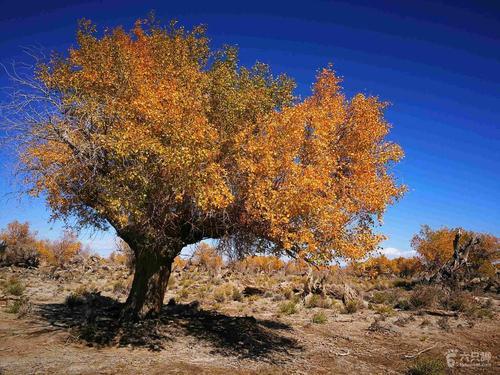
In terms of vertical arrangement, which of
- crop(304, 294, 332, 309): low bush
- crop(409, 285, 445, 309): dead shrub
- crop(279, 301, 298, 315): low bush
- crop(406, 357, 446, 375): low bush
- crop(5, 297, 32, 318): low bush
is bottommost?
crop(5, 297, 32, 318): low bush

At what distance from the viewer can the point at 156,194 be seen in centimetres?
1102

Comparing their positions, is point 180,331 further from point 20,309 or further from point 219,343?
Result: point 20,309

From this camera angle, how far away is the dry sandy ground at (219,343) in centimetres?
1061

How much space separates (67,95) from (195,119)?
4.57 metres

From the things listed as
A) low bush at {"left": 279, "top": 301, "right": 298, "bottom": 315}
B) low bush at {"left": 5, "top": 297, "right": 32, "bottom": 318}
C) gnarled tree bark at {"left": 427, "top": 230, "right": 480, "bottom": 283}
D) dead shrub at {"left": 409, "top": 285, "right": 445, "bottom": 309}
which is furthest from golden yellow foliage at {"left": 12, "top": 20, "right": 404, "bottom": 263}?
gnarled tree bark at {"left": 427, "top": 230, "right": 480, "bottom": 283}

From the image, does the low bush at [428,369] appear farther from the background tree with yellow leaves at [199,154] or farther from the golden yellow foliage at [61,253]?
the golden yellow foliage at [61,253]

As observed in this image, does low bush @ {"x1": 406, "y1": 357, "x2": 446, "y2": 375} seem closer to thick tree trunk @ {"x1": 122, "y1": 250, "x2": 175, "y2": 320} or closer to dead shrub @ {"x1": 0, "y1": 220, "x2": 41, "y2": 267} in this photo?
thick tree trunk @ {"x1": 122, "y1": 250, "x2": 175, "y2": 320}

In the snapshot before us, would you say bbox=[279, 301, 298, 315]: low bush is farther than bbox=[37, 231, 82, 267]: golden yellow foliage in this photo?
No

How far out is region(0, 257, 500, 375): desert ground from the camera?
10852mm

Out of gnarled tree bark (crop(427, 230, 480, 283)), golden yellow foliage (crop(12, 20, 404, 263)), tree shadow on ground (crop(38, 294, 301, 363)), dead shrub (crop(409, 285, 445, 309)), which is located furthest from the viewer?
gnarled tree bark (crop(427, 230, 480, 283))

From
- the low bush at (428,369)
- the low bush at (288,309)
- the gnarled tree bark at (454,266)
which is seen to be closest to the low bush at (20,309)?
the low bush at (288,309)

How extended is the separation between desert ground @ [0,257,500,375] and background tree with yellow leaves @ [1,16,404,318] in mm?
2789

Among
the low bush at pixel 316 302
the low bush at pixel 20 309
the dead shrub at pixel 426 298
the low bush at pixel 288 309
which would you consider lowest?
the low bush at pixel 20 309

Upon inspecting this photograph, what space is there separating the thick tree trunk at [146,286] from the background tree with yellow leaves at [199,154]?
0.63ft
